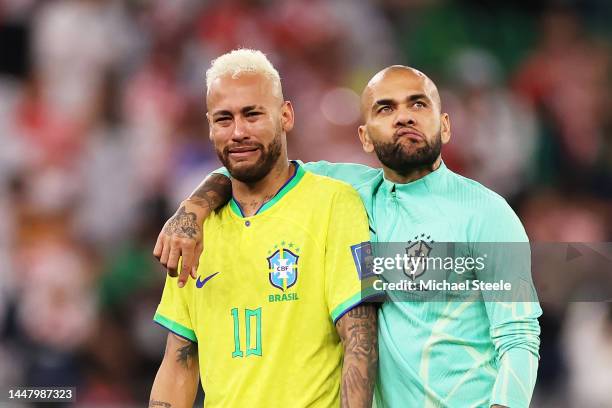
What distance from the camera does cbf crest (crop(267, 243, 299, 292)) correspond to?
394 centimetres

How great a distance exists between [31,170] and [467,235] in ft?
18.3

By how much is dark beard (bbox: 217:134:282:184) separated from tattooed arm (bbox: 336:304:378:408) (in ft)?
2.12

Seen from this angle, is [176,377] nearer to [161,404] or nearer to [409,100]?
[161,404]

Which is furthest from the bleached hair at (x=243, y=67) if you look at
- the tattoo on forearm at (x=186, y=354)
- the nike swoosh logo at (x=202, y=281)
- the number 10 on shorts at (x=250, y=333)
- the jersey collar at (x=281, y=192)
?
the tattoo on forearm at (x=186, y=354)

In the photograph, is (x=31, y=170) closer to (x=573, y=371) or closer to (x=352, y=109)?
(x=352, y=109)

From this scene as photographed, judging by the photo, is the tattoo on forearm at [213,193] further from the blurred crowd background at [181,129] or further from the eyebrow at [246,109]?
the blurred crowd background at [181,129]

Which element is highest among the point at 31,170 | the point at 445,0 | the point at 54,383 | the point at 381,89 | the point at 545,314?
the point at 445,0

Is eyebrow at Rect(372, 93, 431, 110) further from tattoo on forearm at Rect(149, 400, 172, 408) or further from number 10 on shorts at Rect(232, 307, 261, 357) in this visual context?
tattoo on forearm at Rect(149, 400, 172, 408)

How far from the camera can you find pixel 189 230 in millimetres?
3994

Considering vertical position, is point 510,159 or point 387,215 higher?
point 510,159

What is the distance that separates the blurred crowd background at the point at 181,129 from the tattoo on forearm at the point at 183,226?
322 cm

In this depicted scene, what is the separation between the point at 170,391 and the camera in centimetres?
422

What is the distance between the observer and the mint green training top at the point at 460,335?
12.4ft

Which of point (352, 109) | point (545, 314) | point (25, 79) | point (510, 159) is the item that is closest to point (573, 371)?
point (545, 314)
